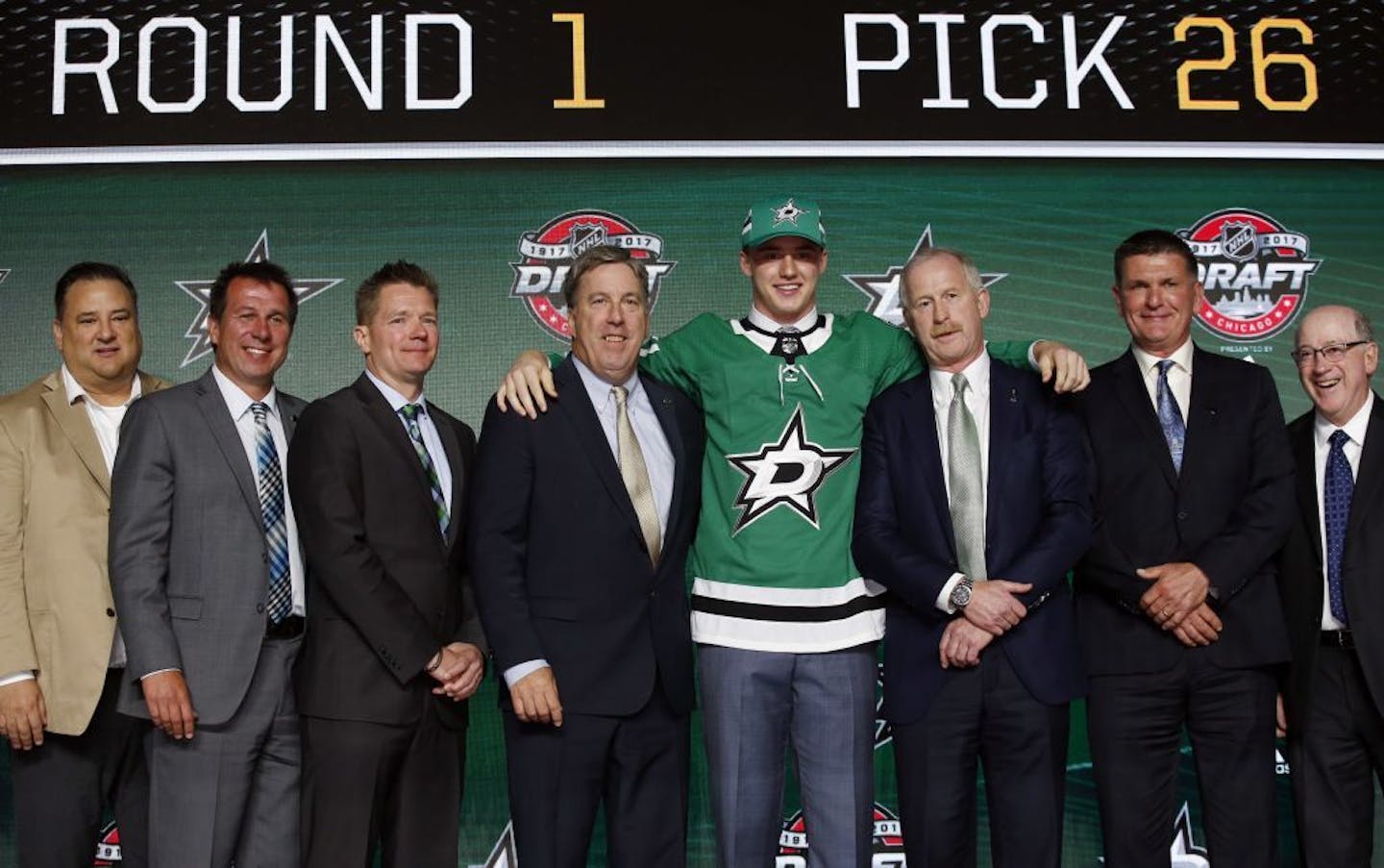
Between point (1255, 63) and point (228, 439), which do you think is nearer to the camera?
point (228, 439)

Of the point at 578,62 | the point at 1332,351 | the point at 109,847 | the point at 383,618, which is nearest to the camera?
the point at 383,618

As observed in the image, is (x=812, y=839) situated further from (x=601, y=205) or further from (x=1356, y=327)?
(x=601, y=205)

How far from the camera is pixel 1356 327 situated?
9.72ft

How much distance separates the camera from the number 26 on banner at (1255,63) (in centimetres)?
397

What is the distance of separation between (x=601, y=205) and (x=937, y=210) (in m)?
0.99

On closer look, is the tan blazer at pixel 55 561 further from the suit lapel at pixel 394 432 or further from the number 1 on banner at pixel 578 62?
the number 1 on banner at pixel 578 62

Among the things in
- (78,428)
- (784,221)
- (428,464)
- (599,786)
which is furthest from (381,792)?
(784,221)

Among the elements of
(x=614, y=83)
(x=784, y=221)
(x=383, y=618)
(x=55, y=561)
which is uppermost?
(x=614, y=83)

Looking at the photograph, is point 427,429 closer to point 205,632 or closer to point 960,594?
point 205,632

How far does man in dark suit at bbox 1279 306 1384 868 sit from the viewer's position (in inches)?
112

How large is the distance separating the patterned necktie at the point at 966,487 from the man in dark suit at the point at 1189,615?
0.31 meters

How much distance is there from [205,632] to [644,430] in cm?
95

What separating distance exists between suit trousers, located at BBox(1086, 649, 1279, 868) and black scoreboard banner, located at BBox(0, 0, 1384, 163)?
1.80 meters

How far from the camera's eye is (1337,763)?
9.46 feet
